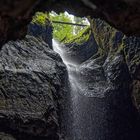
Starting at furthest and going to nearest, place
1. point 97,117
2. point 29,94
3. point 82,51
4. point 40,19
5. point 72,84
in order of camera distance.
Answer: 1. point 82,51
2. point 40,19
3. point 72,84
4. point 97,117
5. point 29,94

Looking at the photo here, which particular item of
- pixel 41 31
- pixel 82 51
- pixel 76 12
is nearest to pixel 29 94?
pixel 76 12

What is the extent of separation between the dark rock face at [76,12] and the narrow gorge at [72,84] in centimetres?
3

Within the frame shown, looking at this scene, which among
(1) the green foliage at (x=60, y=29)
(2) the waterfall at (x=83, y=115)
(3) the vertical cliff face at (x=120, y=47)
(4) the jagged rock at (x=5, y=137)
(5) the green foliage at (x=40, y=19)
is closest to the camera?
(4) the jagged rock at (x=5, y=137)

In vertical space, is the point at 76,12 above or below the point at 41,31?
below

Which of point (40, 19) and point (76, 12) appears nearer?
point (76, 12)

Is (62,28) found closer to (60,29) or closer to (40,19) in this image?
(60,29)

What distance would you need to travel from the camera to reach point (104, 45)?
1852 centimetres

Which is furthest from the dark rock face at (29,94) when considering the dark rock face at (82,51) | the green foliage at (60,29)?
the green foliage at (60,29)

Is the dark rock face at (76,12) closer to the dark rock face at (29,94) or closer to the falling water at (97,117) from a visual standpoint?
the dark rock face at (29,94)

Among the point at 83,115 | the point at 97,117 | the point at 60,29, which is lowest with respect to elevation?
the point at 97,117

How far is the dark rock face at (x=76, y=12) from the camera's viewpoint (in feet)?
22.5

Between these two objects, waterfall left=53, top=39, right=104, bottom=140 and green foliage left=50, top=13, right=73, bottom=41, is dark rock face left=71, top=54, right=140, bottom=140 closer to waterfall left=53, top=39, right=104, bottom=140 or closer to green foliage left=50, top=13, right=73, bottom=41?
waterfall left=53, top=39, right=104, bottom=140

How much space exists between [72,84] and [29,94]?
4623 mm

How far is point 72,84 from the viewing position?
1702cm
